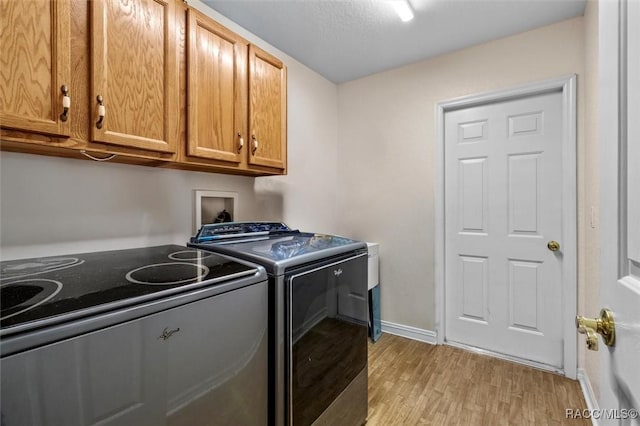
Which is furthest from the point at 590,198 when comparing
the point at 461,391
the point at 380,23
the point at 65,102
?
the point at 65,102

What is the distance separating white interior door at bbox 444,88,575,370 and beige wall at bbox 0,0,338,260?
1.35 meters

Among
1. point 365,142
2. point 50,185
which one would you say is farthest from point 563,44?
point 50,185

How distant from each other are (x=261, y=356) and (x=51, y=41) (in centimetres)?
134

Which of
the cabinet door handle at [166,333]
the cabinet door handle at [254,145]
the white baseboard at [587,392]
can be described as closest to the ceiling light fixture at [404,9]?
the cabinet door handle at [254,145]

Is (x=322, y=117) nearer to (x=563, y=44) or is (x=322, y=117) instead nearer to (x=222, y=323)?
(x=563, y=44)

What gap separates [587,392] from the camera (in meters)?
1.87

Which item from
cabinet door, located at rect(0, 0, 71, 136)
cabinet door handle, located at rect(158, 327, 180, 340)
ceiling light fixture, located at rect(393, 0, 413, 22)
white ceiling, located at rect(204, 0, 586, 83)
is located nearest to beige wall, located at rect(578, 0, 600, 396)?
white ceiling, located at rect(204, 0, 586, 83)

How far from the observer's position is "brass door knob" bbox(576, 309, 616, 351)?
0.59 metres

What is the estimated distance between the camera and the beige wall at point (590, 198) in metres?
1.66

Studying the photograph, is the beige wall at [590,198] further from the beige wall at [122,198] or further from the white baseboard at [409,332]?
the beige wall at [122,198]

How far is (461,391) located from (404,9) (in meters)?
2.48

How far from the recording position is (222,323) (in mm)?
996

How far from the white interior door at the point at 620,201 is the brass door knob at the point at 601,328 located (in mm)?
15

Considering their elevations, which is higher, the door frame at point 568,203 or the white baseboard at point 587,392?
the door frame at point 568,203
